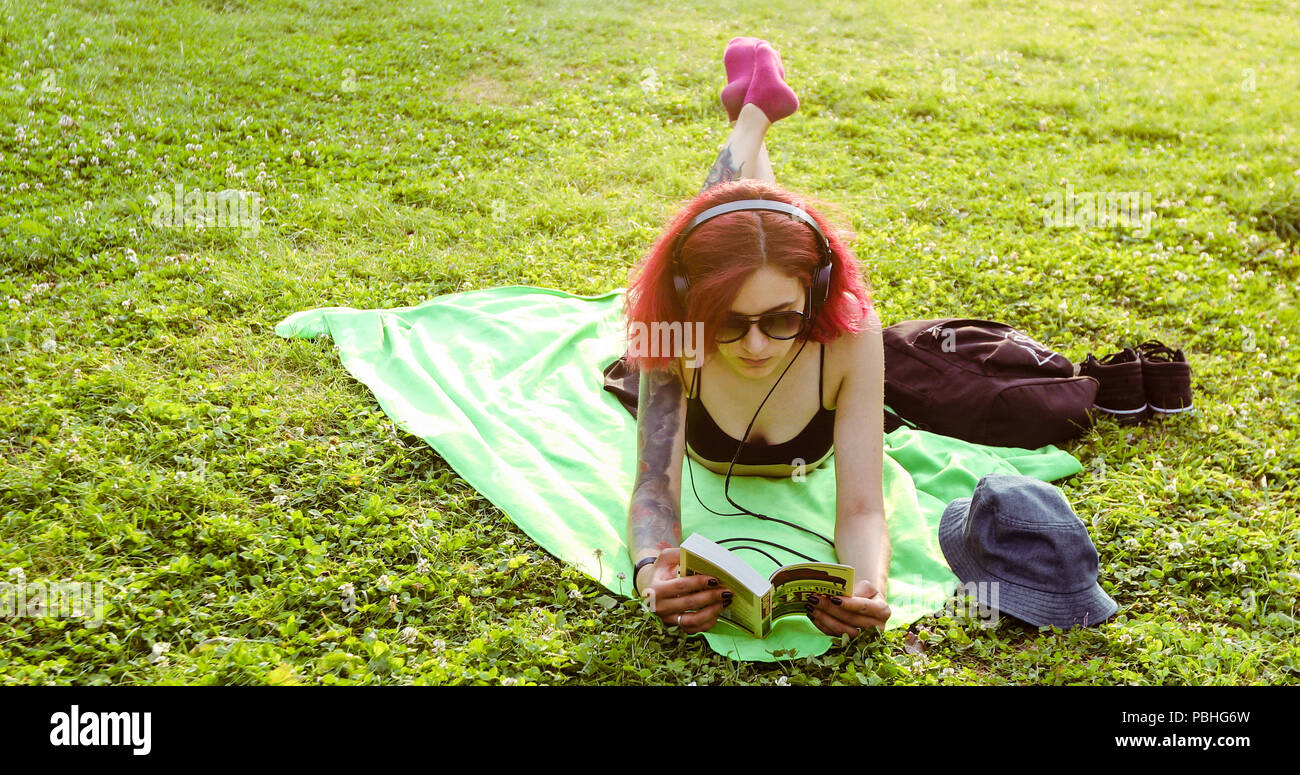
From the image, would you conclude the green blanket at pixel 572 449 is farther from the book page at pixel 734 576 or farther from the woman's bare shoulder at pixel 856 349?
the woman's bare shoulder at pixel 856 349

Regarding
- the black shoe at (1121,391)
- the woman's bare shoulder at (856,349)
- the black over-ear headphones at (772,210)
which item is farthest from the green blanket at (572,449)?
the black over-ear headphones at (772,210)

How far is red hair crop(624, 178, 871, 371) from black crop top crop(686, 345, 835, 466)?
52 cm

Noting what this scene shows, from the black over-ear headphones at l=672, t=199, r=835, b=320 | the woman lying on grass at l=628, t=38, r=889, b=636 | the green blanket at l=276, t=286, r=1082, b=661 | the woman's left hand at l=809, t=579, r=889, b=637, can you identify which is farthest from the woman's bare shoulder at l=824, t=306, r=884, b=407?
the woman's left hand at l=809, t=579, r=889, b=637

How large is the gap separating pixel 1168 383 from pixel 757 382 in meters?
2.51

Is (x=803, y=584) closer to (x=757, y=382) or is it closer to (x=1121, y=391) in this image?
(x=757, y=382)

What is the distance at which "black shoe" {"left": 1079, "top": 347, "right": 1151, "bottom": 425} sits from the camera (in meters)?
4.99

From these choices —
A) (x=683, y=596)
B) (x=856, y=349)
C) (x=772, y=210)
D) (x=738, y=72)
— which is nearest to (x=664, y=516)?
(x=683, y=596)

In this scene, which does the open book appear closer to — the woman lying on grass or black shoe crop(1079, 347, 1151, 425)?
the woman lying on grass

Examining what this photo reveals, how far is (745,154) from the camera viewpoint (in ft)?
19.6

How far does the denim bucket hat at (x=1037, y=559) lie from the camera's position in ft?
12.0

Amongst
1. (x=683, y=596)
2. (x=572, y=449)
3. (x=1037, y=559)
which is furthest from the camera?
(x=572, y=449)

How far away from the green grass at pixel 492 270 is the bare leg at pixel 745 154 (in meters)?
1.06
